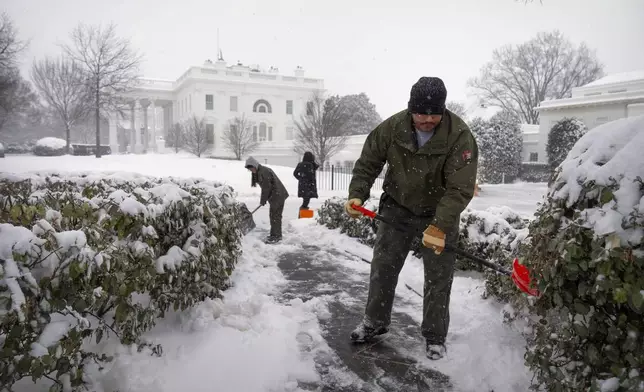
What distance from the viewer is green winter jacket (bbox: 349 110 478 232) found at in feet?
8.64

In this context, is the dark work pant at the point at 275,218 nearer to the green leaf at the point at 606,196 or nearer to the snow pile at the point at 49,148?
the green leaf at the point at 606,196

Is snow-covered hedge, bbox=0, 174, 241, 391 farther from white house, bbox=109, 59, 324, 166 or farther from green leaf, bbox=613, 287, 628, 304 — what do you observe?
white house, bbox=109, 59, 324, 166

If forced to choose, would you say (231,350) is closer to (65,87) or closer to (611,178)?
(611,178)

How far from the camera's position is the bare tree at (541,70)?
3821 centimetres

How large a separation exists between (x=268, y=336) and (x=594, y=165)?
238 centimetres

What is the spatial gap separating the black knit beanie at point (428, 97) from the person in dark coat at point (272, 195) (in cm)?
504

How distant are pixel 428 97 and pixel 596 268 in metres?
1.52

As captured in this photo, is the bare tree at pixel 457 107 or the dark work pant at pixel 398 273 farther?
the bare tree at pixel 457 107

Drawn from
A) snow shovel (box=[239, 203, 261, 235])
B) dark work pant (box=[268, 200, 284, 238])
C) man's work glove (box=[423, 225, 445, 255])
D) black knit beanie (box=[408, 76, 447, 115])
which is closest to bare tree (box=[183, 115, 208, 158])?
snow shovel (box=[239, 203, 261, 235])

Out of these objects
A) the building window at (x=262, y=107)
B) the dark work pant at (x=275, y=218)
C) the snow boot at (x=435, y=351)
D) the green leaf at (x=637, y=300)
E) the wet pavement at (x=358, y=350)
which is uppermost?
the building window at (x=262, y=107)

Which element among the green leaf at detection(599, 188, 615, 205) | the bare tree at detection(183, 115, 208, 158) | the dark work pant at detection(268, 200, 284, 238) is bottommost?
the dark work pant at detection(268, 200, 284, 238)

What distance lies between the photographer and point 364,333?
10.0 feet

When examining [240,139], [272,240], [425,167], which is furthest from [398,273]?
[240,139]

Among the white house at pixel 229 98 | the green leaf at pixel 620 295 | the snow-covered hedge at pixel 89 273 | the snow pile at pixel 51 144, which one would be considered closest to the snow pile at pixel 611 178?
the green leaf at pixel 620 295
